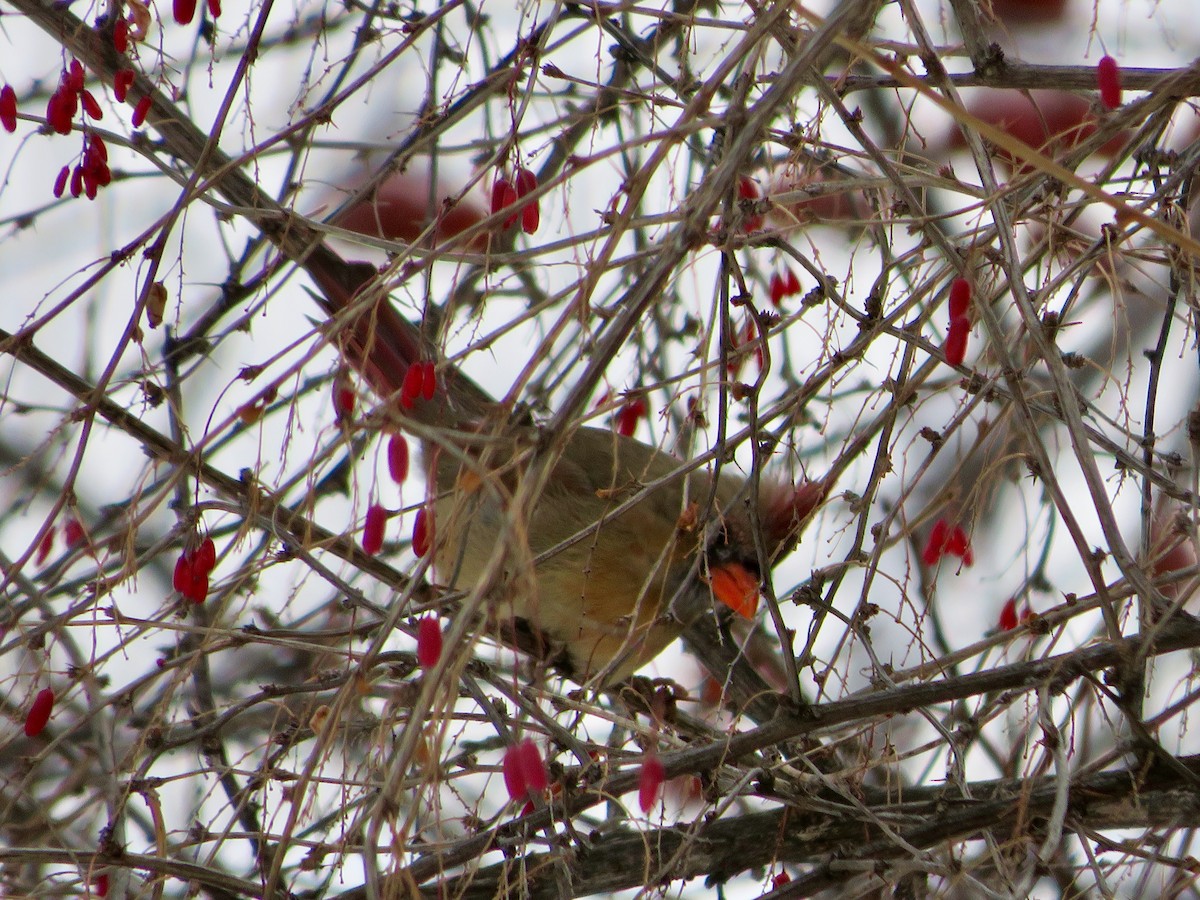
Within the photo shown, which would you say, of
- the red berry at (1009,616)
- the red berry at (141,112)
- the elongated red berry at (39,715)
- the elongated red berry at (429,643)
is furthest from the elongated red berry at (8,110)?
the red berry at (1009,616)

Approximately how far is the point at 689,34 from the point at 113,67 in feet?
3.11

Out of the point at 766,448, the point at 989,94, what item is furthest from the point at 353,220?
the point at 766,448

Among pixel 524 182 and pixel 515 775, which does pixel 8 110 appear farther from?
pixel 515 775

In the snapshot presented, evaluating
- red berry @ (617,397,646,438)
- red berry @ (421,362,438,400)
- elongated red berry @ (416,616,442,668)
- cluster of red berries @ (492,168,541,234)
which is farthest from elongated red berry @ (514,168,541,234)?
red berry @ (617,397,646,438)

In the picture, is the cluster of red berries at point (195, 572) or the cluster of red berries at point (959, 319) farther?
the cluster of red berries at point (195, 572)

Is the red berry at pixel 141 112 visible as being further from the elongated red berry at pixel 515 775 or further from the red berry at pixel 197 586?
the elongated red berry at pixel 515 775

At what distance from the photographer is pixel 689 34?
6.46 ft

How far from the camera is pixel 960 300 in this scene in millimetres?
1678

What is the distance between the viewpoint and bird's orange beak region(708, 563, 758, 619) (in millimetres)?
2773

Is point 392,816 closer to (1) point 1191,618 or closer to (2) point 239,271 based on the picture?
(1) point 1191,618

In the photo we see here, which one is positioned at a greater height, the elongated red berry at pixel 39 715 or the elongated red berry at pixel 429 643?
the elongated red berry at pixel 39 715

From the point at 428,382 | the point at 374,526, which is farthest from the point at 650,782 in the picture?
the point at 428,382

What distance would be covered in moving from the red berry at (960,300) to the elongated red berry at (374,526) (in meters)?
0.74

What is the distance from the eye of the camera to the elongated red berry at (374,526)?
5.53 ft
